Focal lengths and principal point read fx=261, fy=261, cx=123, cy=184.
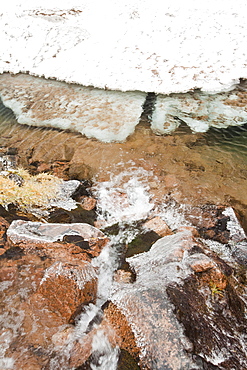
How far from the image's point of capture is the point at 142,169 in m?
5.81

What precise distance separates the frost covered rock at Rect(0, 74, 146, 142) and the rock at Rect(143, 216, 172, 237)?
2904 mm

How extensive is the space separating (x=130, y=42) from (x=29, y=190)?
7.46m

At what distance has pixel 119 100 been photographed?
8375 millimetres

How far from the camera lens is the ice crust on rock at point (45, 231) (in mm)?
3984

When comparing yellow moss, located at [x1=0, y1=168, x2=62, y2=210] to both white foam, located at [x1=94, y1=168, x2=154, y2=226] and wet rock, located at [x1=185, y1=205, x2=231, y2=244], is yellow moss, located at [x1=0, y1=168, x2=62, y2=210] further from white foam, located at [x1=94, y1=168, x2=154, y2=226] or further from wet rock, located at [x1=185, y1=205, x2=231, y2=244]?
wet rock, located at [x1=185, y1=205, x2=231, y2=244]

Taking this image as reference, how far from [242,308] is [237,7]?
38.5 feet

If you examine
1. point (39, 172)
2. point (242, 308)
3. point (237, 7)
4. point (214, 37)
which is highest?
point (237, 7)

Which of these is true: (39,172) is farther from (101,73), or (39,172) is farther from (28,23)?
(28,23)

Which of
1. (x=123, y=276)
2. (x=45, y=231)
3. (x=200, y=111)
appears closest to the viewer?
(x=123, y=276)

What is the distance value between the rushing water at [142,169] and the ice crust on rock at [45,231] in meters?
0.39

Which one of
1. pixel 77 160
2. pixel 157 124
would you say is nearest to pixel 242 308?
pixel 77 160

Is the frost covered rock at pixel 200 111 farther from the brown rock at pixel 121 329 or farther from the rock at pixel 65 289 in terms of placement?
the brown rock at pixel 121 329

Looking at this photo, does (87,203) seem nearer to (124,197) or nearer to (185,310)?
(124,197)

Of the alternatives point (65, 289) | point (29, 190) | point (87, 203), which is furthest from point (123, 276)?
point (29, 190)
